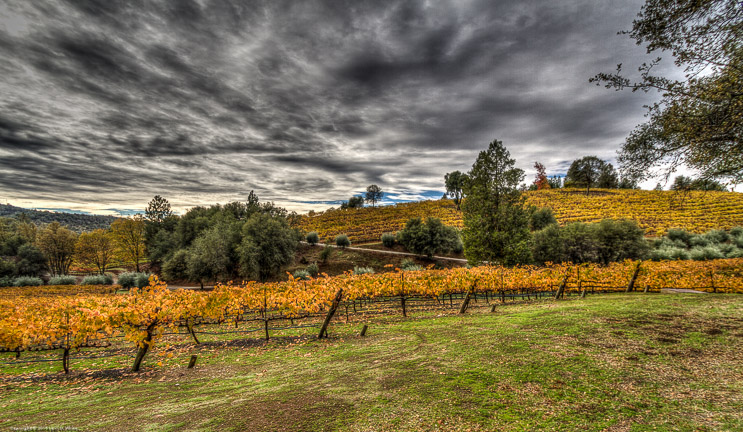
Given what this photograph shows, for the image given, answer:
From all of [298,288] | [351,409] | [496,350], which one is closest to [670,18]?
[496,350]

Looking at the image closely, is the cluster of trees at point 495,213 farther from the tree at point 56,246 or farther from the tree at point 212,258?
the tree at point 56,246

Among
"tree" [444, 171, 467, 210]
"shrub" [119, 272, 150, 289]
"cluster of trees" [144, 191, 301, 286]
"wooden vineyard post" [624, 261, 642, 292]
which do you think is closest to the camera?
"wooden vineyard post" [624, 261, 642, 292]

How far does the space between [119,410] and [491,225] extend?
21.6m

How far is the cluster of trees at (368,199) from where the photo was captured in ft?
342

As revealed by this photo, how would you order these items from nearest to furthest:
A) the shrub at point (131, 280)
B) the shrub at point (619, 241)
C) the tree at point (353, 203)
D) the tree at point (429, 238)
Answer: the shrub at point (619, 241) < the shrub at point (131, 280) < the tree at point (429, 238) < the tree at point (353, 203)

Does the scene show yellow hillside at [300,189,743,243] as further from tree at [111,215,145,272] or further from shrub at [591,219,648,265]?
tree at [111,215,145,272]

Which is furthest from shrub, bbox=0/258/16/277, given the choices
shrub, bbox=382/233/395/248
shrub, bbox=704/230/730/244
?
shrub, bbox=704/230/730/244

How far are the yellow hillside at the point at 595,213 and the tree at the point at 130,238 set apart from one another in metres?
31.5

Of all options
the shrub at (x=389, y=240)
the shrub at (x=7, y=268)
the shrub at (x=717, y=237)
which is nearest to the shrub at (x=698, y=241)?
the shrub at (x=717, y=237)

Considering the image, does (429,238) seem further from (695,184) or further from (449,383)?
(449,383)

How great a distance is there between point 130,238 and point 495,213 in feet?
196

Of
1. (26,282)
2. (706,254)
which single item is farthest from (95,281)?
(706,254)

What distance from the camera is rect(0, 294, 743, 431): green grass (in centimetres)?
384

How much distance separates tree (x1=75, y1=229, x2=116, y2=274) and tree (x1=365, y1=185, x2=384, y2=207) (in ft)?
253
